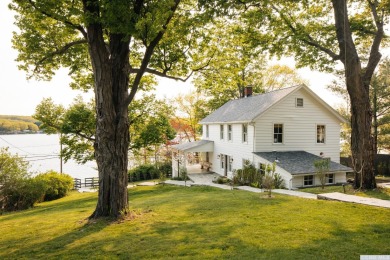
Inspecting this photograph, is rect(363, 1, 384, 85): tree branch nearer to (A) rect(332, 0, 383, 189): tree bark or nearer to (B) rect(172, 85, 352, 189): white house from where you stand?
(A) rect(332, 0, 383, 189): tree bark

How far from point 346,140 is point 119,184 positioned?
31.7m

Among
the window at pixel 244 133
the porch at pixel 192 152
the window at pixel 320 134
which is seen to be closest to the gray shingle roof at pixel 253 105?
the window at pixel 244 133

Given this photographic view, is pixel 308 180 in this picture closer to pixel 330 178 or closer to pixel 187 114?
pixel 330 178

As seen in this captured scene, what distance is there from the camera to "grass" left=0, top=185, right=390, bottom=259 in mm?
5230

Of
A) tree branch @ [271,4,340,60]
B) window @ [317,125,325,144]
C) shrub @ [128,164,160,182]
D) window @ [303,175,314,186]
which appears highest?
tree branch @ [271,4,340,60]

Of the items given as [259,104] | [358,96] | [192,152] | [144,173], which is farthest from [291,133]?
[144,173]

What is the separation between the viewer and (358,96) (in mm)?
12641

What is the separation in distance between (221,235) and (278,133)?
16.8 meters

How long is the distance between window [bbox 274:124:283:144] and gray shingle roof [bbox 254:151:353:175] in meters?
1.15

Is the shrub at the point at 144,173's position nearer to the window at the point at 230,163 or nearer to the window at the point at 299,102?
Answer: the window at the point at 230,163

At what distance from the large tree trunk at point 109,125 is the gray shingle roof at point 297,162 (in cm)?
1269

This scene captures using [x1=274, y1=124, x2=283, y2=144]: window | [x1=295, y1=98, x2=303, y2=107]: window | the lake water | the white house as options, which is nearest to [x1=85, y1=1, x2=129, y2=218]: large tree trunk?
the white house

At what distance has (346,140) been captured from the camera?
107 ft

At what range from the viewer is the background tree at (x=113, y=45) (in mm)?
7723
